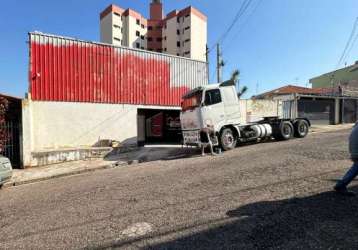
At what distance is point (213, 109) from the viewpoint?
12.6 m

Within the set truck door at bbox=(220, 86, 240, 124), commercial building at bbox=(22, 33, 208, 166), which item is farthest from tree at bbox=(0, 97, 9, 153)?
truck door at bbox=(220, 86, 240, 124)

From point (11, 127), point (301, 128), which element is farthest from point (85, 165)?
point (301, 128)

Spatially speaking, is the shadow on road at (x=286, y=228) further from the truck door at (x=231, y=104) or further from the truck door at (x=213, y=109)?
the truck door at (x=231, y=104)

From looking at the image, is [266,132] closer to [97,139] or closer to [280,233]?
[97,139]

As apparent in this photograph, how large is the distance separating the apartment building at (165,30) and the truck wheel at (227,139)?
55.7m

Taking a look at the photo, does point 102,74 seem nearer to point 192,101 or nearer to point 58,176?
point 192,101

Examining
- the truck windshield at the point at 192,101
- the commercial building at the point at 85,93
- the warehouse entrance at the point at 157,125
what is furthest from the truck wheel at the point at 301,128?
the warehouse entrance at the point at 157,125

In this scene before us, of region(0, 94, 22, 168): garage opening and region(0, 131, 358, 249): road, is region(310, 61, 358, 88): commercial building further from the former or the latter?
region(0, 94, 22, 168): garage opening

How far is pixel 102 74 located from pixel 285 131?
11.1 metres

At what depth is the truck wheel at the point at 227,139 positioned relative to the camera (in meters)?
12.8

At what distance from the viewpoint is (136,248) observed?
371 cm

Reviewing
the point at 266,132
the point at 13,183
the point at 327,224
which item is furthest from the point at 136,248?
the point at 266,132

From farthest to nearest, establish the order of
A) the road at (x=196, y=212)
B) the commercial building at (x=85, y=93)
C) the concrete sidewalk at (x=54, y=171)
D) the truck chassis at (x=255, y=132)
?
1. the commercial building at (x=85, y=93)
2. the truck chassis at (x=255, y=132)
3. the concrete sidewalk at (x=54, y=171)
4. the road at (x=196, y=212)

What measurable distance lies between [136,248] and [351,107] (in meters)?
28.5
